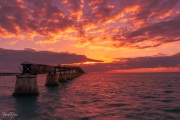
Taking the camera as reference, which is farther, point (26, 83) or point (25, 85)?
point (25, 85)

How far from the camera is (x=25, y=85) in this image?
35469 mm

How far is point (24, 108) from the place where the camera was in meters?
27.9

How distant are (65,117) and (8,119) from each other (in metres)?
6.74

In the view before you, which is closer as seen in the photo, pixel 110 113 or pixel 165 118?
pixel 165 118

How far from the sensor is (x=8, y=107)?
2866 cm

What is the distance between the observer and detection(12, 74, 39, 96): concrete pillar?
3491 cm

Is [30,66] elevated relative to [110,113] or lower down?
elevated

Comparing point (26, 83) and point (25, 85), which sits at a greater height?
point (26, 83)

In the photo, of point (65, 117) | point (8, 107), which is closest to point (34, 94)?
point (8, 107)

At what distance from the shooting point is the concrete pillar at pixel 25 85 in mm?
34906

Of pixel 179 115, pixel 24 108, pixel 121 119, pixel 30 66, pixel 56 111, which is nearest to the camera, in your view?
pixel 121 119

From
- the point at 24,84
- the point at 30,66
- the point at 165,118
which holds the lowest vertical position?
the point at 165,118

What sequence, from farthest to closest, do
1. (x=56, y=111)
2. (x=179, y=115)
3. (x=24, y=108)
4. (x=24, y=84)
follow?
(x=24, y=84)
(x=24, y=108)
(x=56, y=111)
(x=179, y=115)

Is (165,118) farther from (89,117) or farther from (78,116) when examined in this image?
(78,116)
